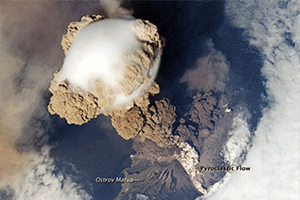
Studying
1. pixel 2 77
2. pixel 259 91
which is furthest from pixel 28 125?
pixel 259 91

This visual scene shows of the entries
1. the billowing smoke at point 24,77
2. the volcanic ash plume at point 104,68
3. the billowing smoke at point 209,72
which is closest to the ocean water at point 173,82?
the billowing smoke at point 209,72

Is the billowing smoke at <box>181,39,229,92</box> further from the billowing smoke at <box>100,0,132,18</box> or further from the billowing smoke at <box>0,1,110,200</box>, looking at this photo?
the billowing smoke at <box>0,1,110,200</box>

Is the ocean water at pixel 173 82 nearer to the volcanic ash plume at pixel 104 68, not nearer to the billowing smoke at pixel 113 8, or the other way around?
the billowing smoke at pixel 113 8

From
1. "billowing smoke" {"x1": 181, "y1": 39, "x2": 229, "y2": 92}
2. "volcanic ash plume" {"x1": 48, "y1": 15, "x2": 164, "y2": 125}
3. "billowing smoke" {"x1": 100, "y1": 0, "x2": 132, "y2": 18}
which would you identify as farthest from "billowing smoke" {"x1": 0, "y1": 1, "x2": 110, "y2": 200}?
"billowing smoke" {"x1": 181, "y1": 39, "x2": 229, "y2": 92}

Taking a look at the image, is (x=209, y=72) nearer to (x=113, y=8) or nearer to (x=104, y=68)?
(x=113, y=8)

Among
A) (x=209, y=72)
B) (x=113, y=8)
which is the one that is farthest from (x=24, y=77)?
(x=209, y=72)

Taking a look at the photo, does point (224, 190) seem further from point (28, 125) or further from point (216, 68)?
point (28, 125)
